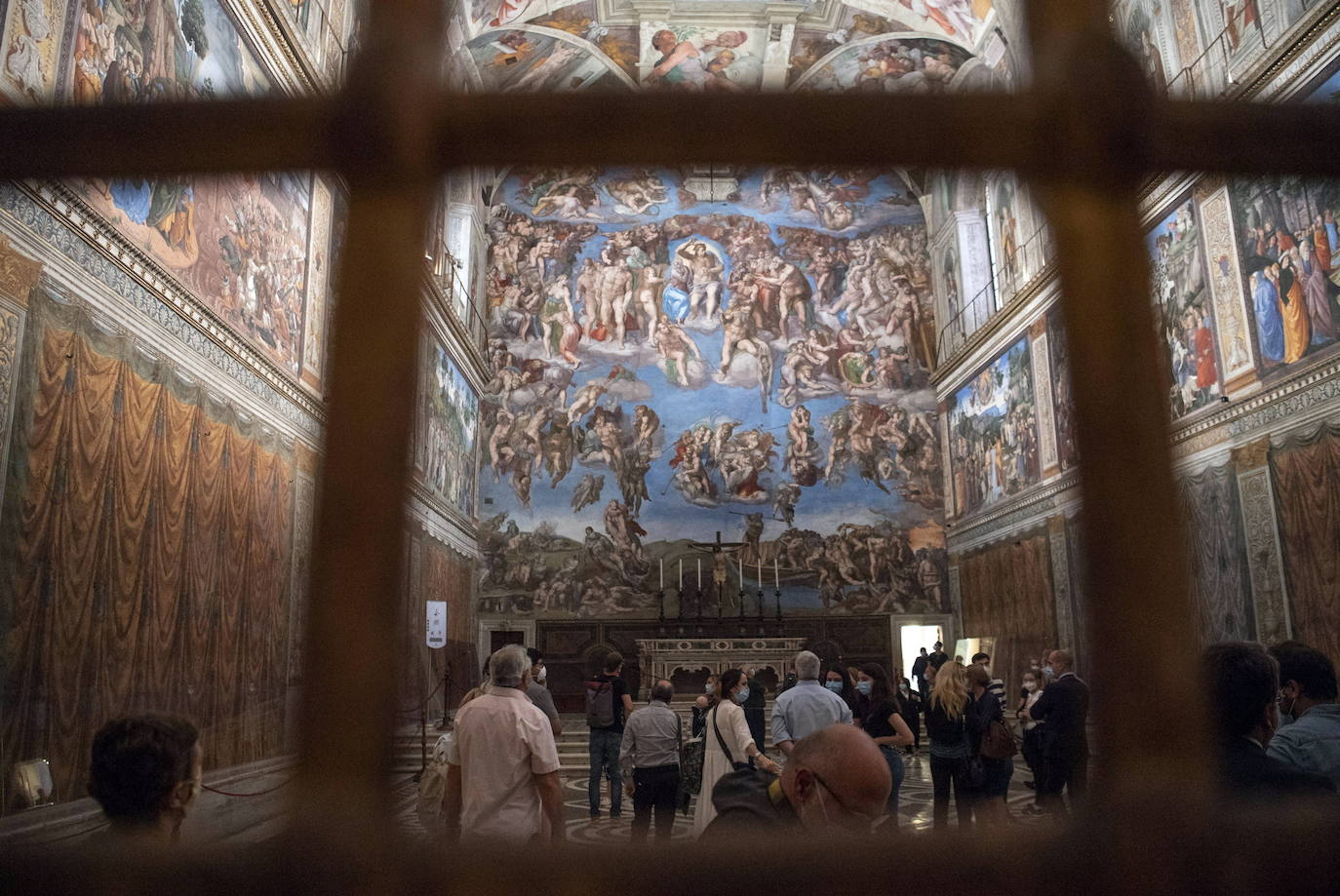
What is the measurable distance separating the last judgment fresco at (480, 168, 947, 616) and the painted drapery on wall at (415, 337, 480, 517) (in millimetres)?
674

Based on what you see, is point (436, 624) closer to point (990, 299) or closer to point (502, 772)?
point (502, 772)

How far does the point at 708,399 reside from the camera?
67.4 ft

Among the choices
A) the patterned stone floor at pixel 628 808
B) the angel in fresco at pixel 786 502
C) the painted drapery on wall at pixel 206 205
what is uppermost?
the painted drapery on wall at pixel 206 205

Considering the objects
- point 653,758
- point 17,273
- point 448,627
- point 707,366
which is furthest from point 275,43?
point 707,366

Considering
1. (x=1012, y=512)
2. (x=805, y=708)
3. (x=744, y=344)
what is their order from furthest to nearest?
(x=744, y=344)
(x=1012, y=512)
(x=805, y=708)

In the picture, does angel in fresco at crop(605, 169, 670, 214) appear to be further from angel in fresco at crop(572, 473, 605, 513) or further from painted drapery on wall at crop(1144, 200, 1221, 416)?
painted drapery on wall at crop(1144, 200, 1221, 416)

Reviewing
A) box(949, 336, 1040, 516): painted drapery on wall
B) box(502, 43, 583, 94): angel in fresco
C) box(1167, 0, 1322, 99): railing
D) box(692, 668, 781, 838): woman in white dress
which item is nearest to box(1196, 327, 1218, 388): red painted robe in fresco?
box(1167, 0, 1322, 99): railing

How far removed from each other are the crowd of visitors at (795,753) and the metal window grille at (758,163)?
67 mm

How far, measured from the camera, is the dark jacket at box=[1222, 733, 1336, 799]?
6.10ft

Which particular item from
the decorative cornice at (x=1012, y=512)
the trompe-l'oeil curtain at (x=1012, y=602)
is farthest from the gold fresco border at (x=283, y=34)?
the trompe-l'oeil curtain at (x=1012, y=602)

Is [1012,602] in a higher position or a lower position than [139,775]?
higher

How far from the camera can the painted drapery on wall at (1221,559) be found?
10.3 metres

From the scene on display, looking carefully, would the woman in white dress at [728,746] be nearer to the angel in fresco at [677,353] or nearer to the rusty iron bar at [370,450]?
the rusty iron bar at [370,450]

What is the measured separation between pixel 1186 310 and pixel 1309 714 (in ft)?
35.0
